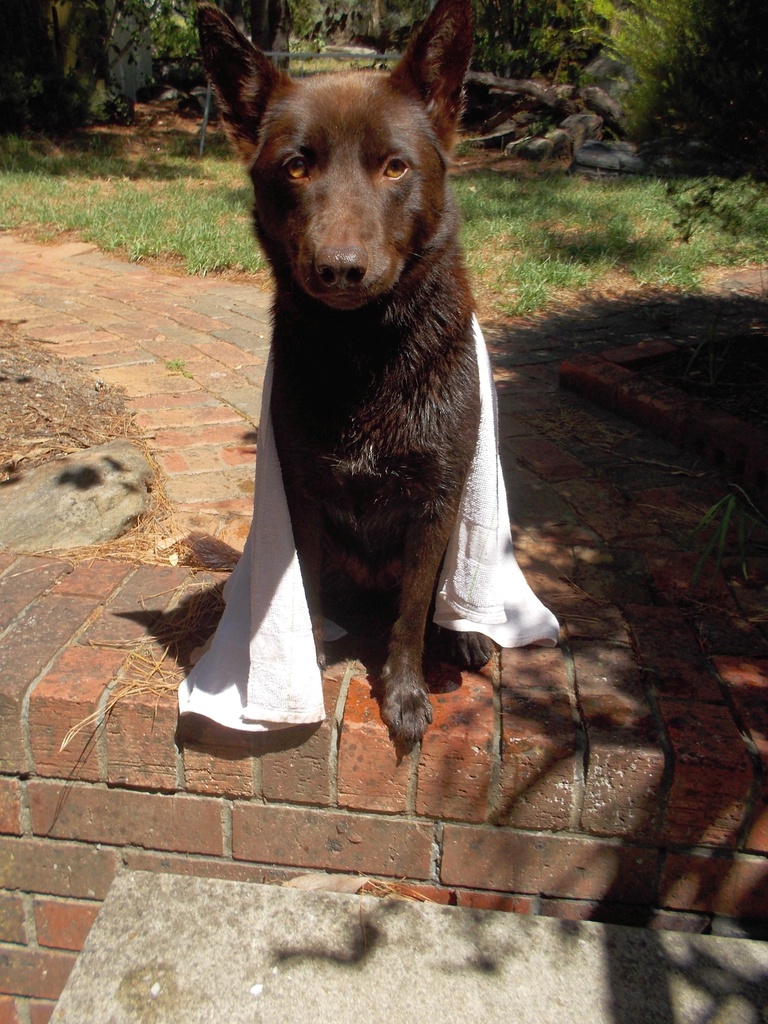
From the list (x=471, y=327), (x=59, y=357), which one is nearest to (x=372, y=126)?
(x=471, y=327)

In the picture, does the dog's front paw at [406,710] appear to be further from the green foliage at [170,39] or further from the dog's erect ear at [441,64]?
the green foliage at [170,39]

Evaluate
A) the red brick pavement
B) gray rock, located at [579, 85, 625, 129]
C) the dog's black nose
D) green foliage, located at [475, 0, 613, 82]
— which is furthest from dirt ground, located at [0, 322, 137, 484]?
green foliage, located at [475, 0, 613, 82]

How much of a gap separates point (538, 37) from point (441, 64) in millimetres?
13168

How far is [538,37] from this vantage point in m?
13.4

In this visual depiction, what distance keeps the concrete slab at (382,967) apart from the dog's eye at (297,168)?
5.54ft

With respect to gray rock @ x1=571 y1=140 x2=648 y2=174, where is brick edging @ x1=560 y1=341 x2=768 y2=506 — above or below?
below

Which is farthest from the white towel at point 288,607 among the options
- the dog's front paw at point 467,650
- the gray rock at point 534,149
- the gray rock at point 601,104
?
the gray rock at point 601,104

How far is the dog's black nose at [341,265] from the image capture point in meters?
1.70

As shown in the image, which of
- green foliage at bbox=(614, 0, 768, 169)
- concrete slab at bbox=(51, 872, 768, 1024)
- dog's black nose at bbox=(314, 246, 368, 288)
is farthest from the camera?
green foliage at bbox=(614, 0, 768, 169)

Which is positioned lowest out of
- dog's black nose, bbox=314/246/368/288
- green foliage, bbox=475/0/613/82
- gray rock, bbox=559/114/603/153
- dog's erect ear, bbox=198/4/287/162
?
gray rock, bbox=559/114/603/153

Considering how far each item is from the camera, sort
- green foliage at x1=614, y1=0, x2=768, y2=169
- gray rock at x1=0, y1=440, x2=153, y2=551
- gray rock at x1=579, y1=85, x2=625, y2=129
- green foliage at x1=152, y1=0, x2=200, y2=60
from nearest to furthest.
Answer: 1. gray rock at x1=0, y1=440, x2=153, y2=551
2. green foliage at x1=614, y1=0, x2=768, y2=169
3. gray rock at x1=579, y1=85, x2=625, y2=129
4. green foliage at x1=152, y1=0, x2=200, y2=60

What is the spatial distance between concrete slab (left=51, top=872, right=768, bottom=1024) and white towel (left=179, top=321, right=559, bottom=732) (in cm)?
49

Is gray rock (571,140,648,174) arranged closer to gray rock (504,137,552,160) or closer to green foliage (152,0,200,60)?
gray rock (504,137,552,160)

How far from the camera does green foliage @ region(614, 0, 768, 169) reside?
12.4 feet
